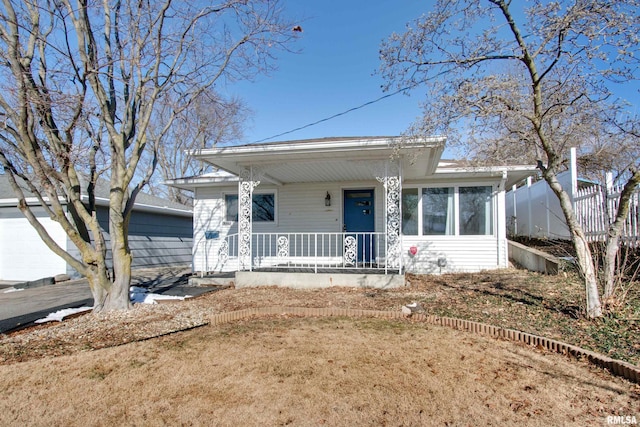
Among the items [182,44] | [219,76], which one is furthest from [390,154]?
[182,44]

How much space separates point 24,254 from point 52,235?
1.32 metres

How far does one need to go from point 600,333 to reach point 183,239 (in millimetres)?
14580

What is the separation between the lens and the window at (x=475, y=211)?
355 inches

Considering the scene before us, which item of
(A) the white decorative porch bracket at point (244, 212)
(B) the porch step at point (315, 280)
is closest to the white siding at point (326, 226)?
(A) the white decorative porch bracket at point (244, 212)

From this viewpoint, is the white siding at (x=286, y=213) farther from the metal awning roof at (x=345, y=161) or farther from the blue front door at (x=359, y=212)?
the metal awning roof at (x=345, y=161)

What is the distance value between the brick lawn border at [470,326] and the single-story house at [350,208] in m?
2.09

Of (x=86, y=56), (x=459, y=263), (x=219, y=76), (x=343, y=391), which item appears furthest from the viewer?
(x=459, y=263)

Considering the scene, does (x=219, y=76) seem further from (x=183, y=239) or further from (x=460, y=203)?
(x=183, y=239)

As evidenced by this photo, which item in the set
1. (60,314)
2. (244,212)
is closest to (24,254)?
(60,314)

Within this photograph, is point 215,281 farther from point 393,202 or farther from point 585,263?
point 585,263

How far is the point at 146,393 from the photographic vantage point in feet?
9.73

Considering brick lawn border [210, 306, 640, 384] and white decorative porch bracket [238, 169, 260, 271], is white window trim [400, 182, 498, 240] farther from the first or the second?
brick lawn border [210, 306, 640, 384]

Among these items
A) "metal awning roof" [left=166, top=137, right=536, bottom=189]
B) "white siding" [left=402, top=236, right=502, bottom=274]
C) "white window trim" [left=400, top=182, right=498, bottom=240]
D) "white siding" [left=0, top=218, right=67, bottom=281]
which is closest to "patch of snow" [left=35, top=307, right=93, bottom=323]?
"metal awning roof" [left=166, top=137, right=536, bottom=189]

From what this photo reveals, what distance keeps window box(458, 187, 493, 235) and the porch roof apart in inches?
57.6
